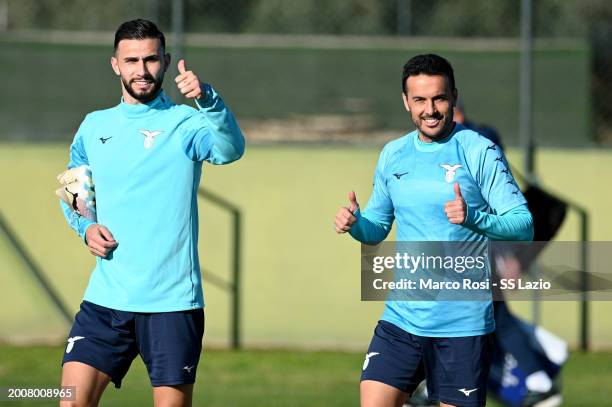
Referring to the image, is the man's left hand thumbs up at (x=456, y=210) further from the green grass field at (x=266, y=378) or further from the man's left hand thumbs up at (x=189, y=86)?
the green grass field at (x=266, y=378)

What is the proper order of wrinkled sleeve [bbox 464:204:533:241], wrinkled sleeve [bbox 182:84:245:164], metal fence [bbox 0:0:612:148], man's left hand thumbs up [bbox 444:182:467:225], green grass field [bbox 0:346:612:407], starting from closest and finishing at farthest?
man's left hand thumbs up [bbox 444:182:467:225], wrinkled sleeve [bbox 464:204:533:241], wrinkled sleeve [bbox 182:84:245:164], green grass field [bbox 0:346:612:407], metal fence [bbox 0:0:612:148]

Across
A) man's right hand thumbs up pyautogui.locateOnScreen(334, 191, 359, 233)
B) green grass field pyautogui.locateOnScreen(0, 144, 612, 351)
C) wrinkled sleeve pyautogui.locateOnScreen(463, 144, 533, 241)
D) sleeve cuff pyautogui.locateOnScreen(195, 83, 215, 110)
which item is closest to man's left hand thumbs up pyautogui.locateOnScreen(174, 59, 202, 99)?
sleeve cuff pyautogui.locateOnScreen(195, 83, 215, 110)

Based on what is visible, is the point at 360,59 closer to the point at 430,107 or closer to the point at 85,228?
the point at 430,107

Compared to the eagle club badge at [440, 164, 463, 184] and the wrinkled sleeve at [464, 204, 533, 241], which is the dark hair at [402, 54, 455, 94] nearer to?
the eagle club badge at [440, 164, 463, 184]

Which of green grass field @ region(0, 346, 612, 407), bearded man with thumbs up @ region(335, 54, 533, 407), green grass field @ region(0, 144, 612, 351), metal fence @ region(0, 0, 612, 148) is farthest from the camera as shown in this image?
metal fence @ region(0, 0, 612, 148)

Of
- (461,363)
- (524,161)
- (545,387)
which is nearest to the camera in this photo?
(461,363)

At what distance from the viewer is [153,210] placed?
607cm

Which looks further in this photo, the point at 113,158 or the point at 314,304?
the point at 314,304

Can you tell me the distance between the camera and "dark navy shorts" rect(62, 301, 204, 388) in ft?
19.8

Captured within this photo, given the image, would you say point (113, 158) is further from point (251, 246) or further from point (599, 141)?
point (599, 141)

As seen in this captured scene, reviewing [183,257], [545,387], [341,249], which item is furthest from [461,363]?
[341,249]

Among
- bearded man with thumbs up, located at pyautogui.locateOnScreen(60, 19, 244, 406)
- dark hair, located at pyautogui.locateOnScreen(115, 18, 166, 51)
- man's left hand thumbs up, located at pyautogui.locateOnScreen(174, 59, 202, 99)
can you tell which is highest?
dark hair, located at pyautogui.locateOnScreen(115, 18, 166, 51)

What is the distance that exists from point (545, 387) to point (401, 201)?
2979 millimetres

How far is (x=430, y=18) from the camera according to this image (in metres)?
11.8
